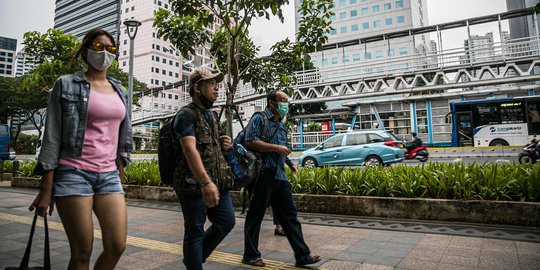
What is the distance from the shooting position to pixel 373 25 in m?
56.9

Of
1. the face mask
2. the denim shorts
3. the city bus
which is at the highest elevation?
the city bus

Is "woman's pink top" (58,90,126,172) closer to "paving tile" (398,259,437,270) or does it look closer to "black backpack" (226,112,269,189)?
"black backpack" (226,112,269,189)

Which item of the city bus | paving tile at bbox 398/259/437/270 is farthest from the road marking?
the city bus

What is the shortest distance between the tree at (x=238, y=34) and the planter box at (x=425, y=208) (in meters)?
2.19

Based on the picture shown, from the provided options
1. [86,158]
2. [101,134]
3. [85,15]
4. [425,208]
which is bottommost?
[425,208]

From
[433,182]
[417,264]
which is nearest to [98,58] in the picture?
[417,264]

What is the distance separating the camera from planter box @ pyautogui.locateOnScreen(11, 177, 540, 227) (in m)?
4.68

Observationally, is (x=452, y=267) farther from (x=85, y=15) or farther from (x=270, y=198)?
(x=85, y=15)

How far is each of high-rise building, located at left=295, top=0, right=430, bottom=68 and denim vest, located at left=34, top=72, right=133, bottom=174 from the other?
2029 inches

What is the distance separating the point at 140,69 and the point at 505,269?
79.9 meters

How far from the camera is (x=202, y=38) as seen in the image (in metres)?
7.22

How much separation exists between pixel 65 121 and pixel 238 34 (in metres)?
5.31

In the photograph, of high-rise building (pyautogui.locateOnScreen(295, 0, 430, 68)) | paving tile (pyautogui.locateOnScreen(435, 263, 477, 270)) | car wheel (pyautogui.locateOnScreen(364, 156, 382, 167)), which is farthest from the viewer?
high-rise building (pyautogui.locateOnScreen(295, 0, 430, 68))

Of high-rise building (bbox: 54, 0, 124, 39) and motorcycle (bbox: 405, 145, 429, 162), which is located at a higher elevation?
high-rise building (bbox: 54, 0, 124, 39)
